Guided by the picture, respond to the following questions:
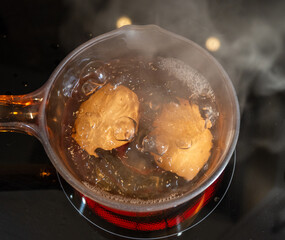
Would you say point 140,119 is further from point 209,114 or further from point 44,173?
point 44,173

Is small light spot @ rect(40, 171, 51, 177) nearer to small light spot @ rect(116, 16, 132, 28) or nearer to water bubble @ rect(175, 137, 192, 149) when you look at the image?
water bubble @ rect(175, 137, 192, 149)

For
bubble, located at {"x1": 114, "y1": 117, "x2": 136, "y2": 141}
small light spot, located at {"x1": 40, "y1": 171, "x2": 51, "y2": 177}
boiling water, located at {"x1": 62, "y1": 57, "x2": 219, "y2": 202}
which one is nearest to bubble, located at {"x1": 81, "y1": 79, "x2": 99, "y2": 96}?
boiling water, located at {"x1": 62, "y1": 57, "x2": 219, "y2": 202}

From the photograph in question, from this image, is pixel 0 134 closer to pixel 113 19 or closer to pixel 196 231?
pixel 113 19

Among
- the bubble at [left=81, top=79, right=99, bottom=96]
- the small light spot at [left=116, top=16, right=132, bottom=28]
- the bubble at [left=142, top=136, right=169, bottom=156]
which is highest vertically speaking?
the small light spot at [left=116, top=16, right=132, bottom=28]

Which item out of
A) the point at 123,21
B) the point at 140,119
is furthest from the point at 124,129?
the point at 123,21

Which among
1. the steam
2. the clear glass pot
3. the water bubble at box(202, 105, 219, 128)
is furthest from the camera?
the steam

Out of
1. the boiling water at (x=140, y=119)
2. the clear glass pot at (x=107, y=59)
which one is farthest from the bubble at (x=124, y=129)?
the clear glass pot at (x=107, y=59)
